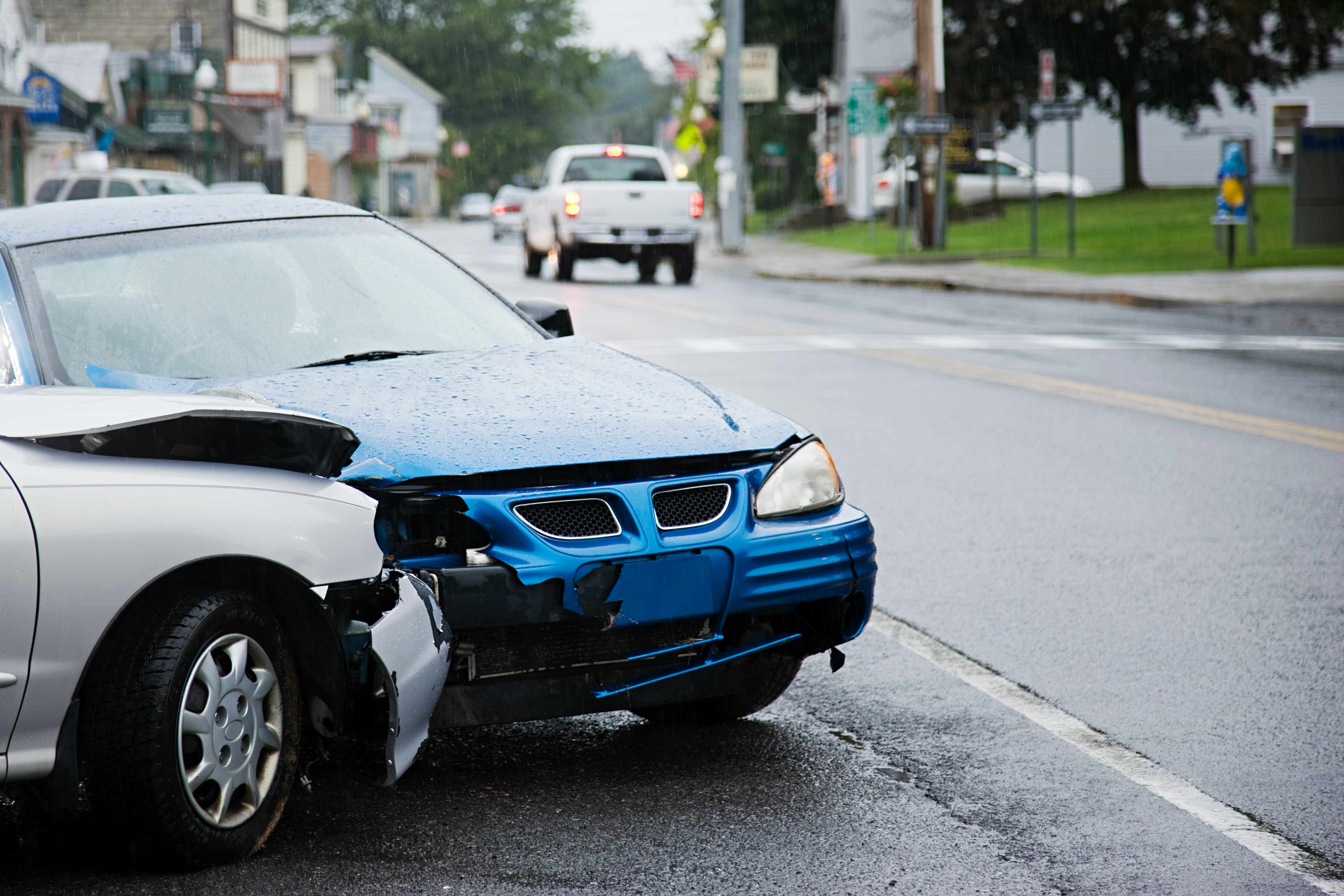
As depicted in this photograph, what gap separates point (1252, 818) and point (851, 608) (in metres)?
1.09

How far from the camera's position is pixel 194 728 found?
3416 mm

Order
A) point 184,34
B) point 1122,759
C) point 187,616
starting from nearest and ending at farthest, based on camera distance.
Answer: point 187,616 → point 1122,759 → point 184,34

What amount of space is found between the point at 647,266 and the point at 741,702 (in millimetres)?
22342

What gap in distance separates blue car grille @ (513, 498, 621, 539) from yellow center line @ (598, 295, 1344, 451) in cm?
688

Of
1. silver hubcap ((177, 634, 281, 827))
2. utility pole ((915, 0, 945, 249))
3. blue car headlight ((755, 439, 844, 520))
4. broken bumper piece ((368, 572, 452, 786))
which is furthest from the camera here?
utility pole ((915, 0, 945, 249))

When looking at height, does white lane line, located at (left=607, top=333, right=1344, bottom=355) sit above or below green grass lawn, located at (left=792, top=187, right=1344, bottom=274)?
below

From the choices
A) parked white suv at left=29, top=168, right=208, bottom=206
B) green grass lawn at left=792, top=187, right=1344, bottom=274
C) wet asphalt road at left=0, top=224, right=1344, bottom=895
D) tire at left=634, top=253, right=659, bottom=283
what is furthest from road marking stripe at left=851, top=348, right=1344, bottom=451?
parked white suv at left=29, top=168, right=208, bottom=206

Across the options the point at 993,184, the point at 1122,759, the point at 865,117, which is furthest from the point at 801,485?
the point at 993,184

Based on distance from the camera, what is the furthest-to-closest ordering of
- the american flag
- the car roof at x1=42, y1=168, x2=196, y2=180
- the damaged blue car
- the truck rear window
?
the american flag → the car roof at x1=42, y1=168, x2=196, y2=180 → the truck rear window → the damaged blue car

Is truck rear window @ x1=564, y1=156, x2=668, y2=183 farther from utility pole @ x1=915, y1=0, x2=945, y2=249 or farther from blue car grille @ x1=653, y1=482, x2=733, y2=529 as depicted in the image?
blue car grille @ x1=653, y1=482, x2=733, y2=529

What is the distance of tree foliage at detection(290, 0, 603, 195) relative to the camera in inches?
4515

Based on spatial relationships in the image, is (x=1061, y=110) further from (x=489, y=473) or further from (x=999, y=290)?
(x=489, y=473)

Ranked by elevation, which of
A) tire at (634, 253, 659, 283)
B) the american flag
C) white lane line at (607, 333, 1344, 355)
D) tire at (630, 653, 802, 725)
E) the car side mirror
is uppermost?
the american flag

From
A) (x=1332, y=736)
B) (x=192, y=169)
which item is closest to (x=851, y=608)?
(x=1332, y=736)
